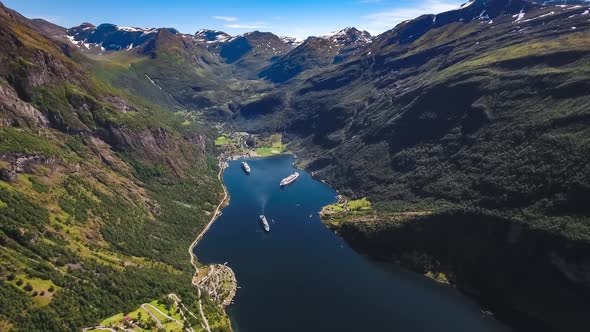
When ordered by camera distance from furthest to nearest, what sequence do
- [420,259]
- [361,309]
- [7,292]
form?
[420,259] → [361,309] → [7,292]

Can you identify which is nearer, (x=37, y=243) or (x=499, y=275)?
(x=37, y=243)

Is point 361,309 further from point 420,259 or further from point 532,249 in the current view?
point 532,249

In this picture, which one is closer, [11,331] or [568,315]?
[11,331]

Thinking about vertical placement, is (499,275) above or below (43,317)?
below

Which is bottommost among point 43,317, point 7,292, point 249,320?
point 249,320

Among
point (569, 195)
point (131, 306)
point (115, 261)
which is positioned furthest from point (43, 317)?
point (569, 195)

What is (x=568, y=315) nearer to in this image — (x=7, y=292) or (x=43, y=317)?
(x=43, y=317)

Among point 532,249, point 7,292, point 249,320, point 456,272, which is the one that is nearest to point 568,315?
point 532,249

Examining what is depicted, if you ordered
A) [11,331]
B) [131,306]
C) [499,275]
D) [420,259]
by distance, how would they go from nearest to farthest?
[11,331]
[131,306]
[499,275]
[420,259]

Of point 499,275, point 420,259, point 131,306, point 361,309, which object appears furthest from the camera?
point 420,259
